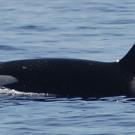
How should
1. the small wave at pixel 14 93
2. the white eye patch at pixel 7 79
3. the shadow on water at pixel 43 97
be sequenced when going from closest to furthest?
the shadow on water at pixel 43 97, the small wave at pixel 14 93, the white eye patch at pixel 7 79

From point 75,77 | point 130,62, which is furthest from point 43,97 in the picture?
point 130,62

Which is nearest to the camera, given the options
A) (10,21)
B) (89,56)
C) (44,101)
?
(44,101)

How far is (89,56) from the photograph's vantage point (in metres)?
21.0

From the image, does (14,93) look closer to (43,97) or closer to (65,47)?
(43,97)

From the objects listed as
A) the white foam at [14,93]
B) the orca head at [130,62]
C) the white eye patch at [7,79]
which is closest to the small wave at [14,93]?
the white foam at [14,93]

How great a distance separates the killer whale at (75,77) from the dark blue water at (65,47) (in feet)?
0.66

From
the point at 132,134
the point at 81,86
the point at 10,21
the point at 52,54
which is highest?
the point at 10,21

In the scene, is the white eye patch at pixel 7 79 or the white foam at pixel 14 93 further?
the white eye patch at pixel 7 79

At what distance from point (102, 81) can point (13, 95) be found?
4.98ft

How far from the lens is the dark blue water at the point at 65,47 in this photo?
14422mm

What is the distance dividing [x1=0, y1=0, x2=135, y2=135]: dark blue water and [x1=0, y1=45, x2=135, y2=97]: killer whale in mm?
201

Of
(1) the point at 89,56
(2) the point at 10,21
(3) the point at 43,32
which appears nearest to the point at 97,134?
(1) the point at 89,56

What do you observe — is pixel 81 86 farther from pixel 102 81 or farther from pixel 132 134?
pixel 132 134

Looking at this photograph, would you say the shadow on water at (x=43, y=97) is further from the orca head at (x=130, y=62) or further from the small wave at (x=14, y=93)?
the orca head at (x=130, y=62)
